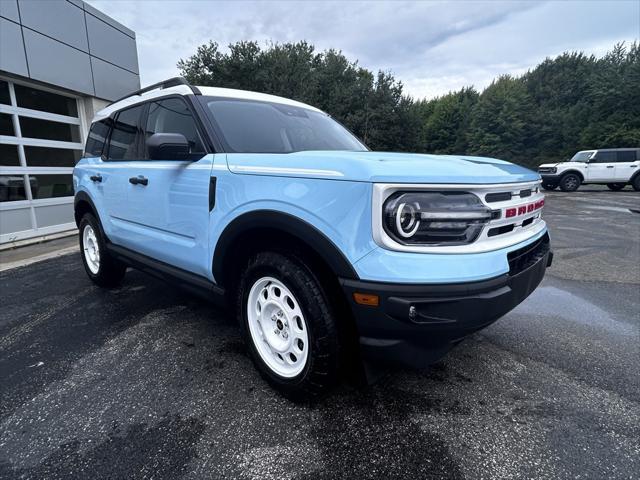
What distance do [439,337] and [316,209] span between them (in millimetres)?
815

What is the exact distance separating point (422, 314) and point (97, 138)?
4000 millimetres

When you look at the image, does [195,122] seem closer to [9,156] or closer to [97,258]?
[97,258]

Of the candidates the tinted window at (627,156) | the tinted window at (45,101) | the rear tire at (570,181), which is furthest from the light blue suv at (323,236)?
the tinted window at (627,156)

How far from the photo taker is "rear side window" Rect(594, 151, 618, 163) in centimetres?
1681

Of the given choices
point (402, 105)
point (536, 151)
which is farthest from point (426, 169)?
point (536, 151)

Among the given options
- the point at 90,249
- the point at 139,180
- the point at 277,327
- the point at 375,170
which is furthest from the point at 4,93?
A: the point at 375,170

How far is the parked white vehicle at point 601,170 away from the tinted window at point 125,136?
18398 millimetres

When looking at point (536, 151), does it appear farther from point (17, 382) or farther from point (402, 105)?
point (17, 382)

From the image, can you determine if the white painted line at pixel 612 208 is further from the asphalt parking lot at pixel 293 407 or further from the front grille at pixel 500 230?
the front grille at pixel 500 230

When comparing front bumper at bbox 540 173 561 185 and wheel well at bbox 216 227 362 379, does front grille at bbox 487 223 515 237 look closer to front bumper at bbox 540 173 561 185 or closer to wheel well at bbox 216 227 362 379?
wheel well at bbox 216 227 362 379

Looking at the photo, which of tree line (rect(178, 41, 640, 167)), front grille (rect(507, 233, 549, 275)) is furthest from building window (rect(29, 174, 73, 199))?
tree line (rect(178, 41, 640, 167))

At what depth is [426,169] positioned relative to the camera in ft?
5.45

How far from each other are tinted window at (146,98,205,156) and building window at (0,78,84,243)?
20.1ft

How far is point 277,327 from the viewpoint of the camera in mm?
2156
